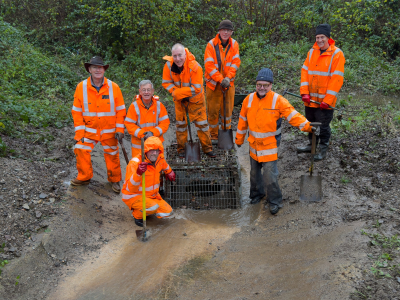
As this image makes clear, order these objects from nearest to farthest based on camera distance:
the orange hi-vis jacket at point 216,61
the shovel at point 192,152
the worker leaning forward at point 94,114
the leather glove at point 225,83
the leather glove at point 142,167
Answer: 1. the leather glove at point 142,167
2. the worker leaning forward at point 94,114
3. the shovel at point 192,152
4. the leather glove at point 225,83
5. the orange hi-vis jacket at point 216,61

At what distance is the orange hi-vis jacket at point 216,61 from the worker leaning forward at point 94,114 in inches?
71.7

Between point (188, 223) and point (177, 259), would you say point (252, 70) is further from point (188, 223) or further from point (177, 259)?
point (177, 259)

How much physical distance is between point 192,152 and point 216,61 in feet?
5.91

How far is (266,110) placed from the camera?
5.14 m

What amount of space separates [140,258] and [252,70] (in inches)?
317

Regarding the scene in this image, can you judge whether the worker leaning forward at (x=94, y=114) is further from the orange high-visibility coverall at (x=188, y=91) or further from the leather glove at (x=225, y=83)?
the leather glove at (x=225, y=83)

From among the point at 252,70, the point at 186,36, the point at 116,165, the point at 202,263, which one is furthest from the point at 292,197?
the point at 186,36

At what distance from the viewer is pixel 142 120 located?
572cm

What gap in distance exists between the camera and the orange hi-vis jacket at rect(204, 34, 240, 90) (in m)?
6.58

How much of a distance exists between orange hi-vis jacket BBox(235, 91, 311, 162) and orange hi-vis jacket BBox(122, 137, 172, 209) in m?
1.39

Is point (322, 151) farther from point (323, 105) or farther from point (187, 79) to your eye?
point (187, 79)

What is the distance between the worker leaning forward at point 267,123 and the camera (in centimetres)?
508

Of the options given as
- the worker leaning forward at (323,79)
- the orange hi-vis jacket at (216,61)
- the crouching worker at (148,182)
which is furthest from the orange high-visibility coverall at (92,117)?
the worker leaning forward at (323,79)

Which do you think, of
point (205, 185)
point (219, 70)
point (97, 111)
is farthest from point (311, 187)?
point (97, 111)
